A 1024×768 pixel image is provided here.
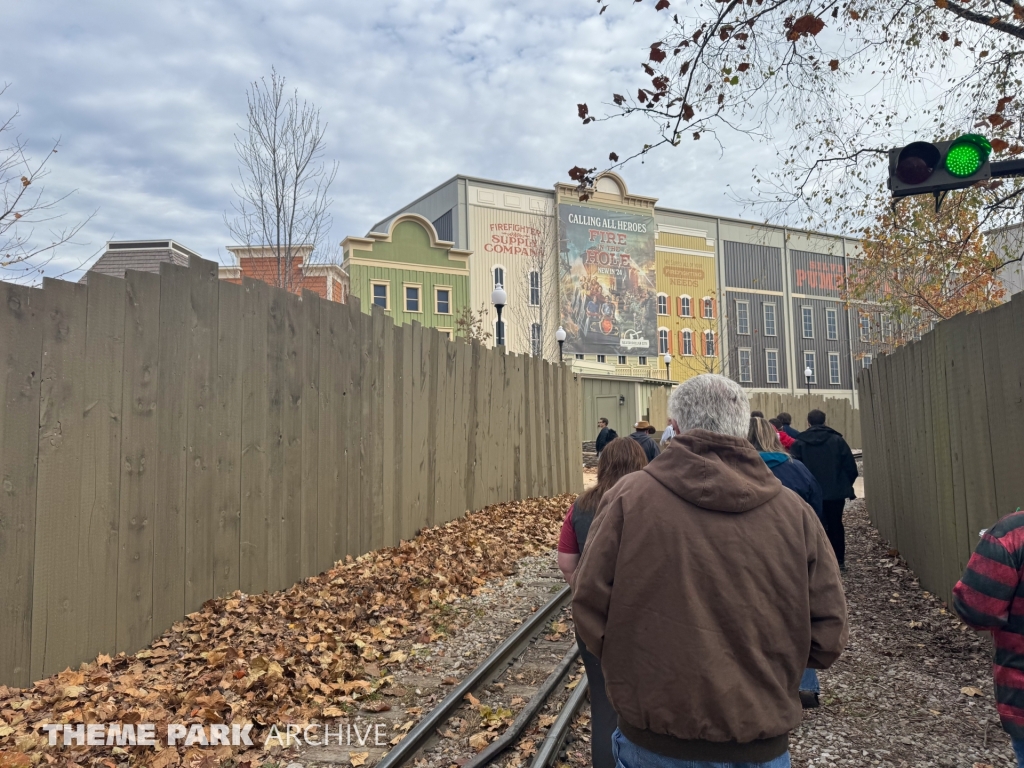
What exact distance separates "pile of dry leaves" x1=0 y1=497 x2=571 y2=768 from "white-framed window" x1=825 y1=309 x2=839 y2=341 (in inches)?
2086

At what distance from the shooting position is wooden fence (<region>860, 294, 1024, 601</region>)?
5.34 metres

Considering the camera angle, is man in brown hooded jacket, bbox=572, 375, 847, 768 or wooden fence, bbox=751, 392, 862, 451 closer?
man in brown hooded jacket, bbox=572, 375, 847, 768

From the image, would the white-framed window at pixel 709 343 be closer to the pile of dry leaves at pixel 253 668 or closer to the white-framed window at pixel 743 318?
the white-framed window at pixel 743 318

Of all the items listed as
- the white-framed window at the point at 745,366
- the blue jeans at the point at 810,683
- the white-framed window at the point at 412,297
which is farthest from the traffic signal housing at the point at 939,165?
the white-framed window at the point at 745,366

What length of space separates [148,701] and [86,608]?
3.19 ft

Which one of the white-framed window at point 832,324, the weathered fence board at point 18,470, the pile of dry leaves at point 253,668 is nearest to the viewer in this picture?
the pile of dry leaves at point 253,668

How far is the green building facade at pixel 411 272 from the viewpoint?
35.9 m

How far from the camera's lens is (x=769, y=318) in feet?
175

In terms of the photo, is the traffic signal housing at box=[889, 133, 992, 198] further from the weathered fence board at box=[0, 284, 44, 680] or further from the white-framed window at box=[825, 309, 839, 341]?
the white-framed window at box=[825, 309, 839, 341]

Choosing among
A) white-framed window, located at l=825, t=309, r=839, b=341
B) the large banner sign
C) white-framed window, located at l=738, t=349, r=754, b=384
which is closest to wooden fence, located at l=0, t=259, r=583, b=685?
the large banner sign

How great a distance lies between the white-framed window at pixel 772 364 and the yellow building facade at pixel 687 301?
4.43 metres

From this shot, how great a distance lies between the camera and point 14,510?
15.6ft

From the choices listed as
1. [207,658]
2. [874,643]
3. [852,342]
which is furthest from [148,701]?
[852,342]

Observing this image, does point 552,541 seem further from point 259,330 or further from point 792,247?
point 792,247
